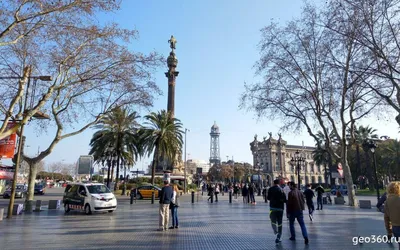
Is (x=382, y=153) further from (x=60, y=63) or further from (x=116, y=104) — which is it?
(x=60, y=63)

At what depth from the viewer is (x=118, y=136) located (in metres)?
35.2

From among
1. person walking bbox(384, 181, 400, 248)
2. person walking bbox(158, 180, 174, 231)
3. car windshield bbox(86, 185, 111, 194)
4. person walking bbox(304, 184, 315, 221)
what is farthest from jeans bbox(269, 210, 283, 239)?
car windshield bbox(86, 185, 111, 194)

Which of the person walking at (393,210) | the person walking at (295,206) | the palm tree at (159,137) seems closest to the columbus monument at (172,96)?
the palm tree at (159,137)

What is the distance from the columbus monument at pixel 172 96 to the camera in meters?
49.5

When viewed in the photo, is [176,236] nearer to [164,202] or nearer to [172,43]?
[164,202]

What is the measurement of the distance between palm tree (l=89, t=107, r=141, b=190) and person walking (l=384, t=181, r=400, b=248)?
30.8m

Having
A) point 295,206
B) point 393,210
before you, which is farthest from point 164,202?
point 393,210

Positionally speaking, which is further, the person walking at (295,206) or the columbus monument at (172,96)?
the columbus monument at (172,96)

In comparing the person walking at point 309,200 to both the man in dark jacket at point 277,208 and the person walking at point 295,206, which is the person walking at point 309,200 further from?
the man in dark jacket at point 277,208

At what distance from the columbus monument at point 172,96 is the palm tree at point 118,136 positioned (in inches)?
461

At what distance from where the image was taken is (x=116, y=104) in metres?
20.9

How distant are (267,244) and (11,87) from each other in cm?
1485

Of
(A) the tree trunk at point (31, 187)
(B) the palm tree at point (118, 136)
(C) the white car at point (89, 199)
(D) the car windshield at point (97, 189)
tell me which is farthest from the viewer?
(B) the palm tree at point (118, 136)

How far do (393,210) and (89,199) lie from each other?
14541 millimetres
